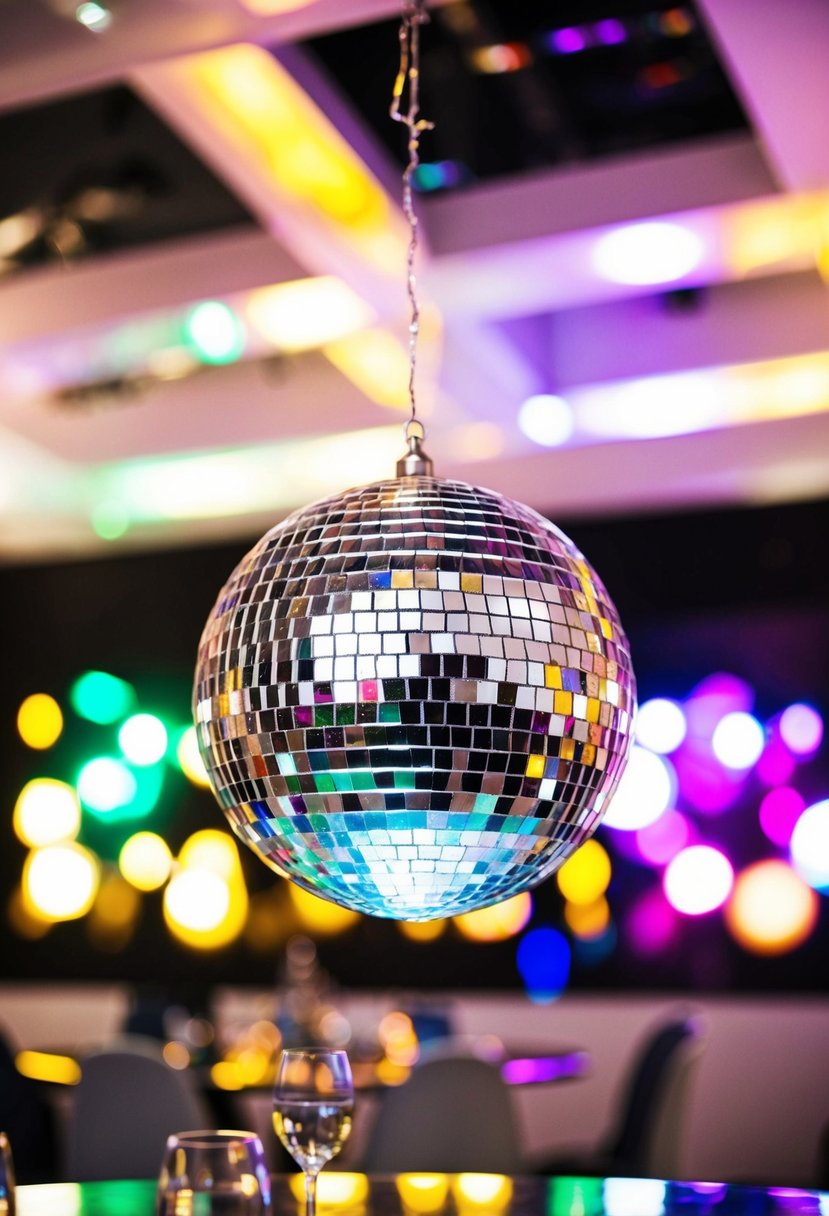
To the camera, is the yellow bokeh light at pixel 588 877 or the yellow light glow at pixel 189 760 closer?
the yellow bokeh light at pixel 588 877

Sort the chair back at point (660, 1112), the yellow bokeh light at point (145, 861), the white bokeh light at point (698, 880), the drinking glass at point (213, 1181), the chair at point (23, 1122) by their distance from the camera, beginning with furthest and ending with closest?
the yellow bokeh light at point (145, 861), the white bokeh light at point (698, 880), the chair at point (23, 1122), the chair back at point (660, 1112), the drinking glass at point (213, 1181)

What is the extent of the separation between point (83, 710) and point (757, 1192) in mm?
5531

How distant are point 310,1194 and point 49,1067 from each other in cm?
331

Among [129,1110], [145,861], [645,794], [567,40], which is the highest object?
[567,40]

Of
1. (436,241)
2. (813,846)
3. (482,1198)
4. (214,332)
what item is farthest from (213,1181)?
(813,846)

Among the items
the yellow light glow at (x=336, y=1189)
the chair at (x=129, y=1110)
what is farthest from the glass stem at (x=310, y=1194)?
the chair at (x=129, y=1110)

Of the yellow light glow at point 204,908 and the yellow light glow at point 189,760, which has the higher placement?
the yellow light glow at point 189,760

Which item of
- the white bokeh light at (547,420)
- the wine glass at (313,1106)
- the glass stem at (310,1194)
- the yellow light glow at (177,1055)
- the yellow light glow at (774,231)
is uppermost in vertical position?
the yellow light glow at (774,231)

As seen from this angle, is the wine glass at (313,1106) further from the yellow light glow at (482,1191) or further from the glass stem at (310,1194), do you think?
the yellow light glow at (482,1191)

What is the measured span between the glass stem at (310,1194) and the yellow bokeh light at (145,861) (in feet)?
17.1

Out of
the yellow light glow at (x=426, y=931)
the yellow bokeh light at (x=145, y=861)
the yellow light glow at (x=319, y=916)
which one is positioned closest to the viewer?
the yellow light glow at (x=426, y=931)

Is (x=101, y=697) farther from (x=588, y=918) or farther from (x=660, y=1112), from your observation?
(x=660, y=1112)

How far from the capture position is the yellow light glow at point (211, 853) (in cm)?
642

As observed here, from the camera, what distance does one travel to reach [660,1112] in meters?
3.91
